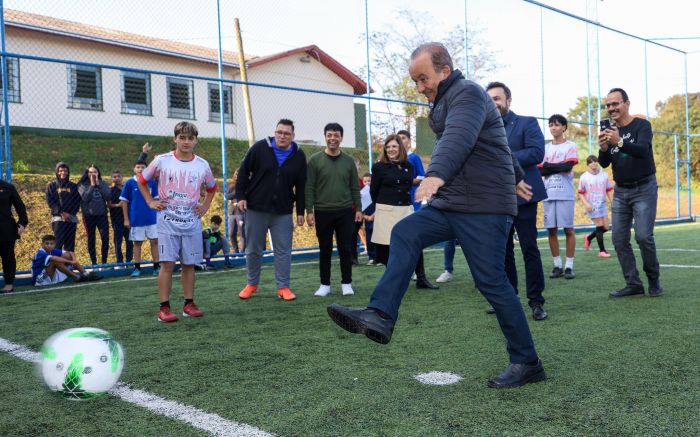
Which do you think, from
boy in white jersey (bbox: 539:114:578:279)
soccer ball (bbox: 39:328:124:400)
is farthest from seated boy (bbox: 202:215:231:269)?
soccer ball (bbox: 39:328:124:400)

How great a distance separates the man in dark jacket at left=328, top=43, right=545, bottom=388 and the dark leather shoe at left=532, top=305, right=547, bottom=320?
5.85 ft

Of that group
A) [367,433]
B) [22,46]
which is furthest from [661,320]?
[22,46]

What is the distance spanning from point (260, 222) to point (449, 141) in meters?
3.89

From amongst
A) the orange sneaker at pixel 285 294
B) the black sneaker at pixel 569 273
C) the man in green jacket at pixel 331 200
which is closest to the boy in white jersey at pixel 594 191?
the black sneaker at pixel 569 273

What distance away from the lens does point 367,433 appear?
102 inches

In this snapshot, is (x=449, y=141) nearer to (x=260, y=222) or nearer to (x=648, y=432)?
(x=648, y=432)

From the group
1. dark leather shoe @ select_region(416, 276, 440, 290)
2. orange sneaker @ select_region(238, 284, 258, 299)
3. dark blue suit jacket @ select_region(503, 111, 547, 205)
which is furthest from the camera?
dark leather shoe @ select_region(416, 276, 440, 290)

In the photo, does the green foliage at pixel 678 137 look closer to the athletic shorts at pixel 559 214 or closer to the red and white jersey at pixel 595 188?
the red and white jersey at pixel 595 188

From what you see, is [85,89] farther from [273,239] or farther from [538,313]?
[538,313]

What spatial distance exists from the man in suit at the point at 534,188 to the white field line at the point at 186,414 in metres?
2.98

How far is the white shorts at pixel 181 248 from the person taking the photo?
17.2ft

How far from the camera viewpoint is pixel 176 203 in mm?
5277

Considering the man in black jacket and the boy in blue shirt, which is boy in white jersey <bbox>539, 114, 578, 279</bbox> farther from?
the boy in blue shirt

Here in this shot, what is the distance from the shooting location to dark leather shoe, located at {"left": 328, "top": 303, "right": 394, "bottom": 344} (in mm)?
2902
